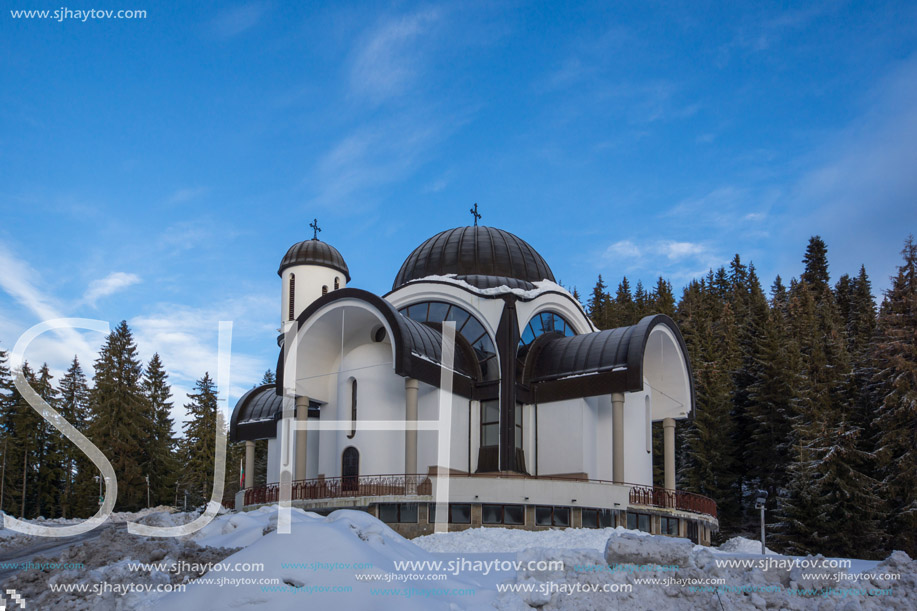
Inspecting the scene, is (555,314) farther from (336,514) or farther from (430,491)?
(336,514)

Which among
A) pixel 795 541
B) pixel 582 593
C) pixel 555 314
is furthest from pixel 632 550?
pixel 795 541

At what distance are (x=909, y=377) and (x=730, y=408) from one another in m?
10.4

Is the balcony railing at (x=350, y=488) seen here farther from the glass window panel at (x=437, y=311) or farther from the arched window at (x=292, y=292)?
the arched window at (x=292, y=292)

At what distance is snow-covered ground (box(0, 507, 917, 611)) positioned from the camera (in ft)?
28.7

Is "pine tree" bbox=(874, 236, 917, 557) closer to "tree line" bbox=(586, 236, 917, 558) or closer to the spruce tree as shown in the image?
"tree line" bbox=(586, 236, 917, 558)

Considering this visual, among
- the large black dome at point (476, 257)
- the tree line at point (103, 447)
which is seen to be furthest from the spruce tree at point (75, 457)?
the large black dome at point (476, 257)

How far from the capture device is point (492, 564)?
1216cm

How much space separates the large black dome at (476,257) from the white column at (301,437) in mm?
6523

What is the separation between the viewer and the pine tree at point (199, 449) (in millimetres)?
42438

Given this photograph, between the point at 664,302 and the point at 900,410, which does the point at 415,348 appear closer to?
the point at 900,410

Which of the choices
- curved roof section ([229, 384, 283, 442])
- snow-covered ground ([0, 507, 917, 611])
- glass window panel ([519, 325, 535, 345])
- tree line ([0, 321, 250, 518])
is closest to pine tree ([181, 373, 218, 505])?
tree line ([0, 321, 250, 518])

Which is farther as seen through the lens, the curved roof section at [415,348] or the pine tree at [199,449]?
the pine tree at [199,449]

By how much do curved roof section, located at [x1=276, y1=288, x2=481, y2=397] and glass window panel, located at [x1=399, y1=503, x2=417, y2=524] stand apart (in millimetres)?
3447

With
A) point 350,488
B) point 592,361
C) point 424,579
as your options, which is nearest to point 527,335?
point 592,361
